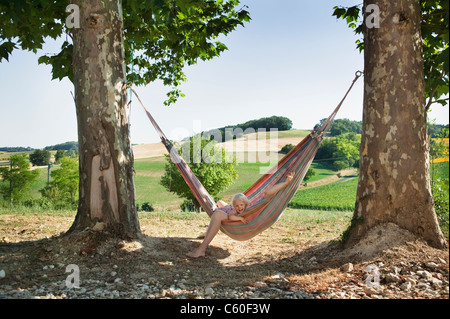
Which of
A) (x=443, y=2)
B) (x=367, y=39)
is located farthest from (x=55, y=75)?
(x=443, y=2)

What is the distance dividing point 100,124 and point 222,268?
1746mm

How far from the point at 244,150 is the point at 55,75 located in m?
12.6

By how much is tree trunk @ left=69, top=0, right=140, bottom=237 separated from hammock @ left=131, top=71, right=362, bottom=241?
1.90 feet

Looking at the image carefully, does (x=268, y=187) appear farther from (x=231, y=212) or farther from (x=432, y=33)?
(x=432, y=33)

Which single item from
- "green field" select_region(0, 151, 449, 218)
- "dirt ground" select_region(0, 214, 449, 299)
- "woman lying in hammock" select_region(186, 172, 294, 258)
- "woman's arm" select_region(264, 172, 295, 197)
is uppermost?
"woman's arm" select_region(264, 172, 295, 197)

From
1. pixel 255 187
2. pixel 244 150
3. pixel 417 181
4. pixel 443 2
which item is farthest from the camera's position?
pixel 244 150

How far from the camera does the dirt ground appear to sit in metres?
2.47

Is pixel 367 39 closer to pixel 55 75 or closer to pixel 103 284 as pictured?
pixel 103 284

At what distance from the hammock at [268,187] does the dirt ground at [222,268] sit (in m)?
0.34

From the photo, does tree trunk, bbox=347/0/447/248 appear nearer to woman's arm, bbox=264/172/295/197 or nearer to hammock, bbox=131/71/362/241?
hammock, bbox=131/71/362/241

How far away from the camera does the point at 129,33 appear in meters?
5.18

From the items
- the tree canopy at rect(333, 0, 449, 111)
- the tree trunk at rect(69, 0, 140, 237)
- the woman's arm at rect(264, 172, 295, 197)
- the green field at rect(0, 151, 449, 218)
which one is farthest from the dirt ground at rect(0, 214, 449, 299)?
the green field at rect(0, 151, 449, 218)

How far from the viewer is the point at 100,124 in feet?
11.3

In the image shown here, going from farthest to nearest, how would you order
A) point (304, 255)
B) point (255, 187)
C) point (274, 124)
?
point (274, 124) < point (255, 187) < point (304, 255)
